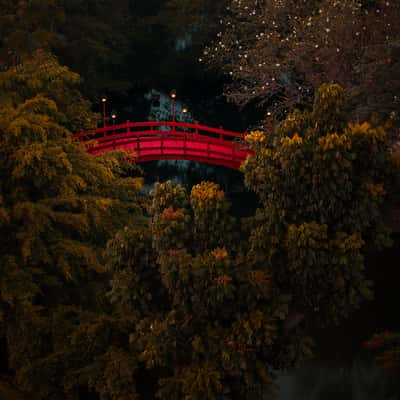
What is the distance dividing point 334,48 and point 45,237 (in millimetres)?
12585

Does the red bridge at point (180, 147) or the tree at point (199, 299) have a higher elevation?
the red bridge at point (180, 147)

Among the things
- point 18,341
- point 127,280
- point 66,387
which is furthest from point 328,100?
point 18,341

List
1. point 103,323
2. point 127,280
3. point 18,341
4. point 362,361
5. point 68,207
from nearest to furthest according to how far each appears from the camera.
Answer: point 127,280 < point 103,323 < point 18,341 < point 68,207 < point 362,361

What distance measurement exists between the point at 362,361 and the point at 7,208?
12.7 m

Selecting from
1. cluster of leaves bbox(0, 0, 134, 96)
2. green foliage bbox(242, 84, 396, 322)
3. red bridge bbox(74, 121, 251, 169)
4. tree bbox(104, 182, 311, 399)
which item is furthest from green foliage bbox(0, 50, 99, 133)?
green foliage bbox(242, 84, 396, 322)

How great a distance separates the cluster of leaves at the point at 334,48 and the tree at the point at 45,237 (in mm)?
7162

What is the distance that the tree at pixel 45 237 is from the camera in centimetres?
1368

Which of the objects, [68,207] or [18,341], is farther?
[68,207]

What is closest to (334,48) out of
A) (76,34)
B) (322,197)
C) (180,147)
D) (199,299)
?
(180,147)

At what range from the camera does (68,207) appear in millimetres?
15562

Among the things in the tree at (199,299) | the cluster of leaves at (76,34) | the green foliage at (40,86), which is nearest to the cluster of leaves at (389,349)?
the tree at (199,299)

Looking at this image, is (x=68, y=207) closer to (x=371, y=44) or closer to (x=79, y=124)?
(x=79, y=124)

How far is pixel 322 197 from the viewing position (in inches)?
392

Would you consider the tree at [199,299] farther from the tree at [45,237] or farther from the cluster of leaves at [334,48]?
the cluster of leaves at [334,48]
